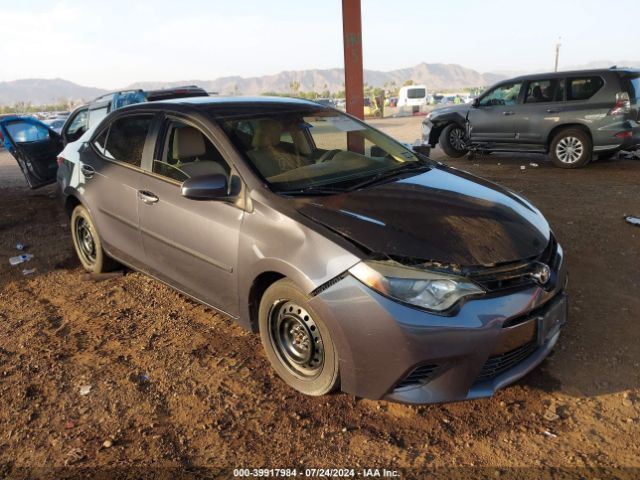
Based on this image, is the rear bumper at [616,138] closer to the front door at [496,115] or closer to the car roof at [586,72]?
the car roof at [586,72]

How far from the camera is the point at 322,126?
4055mm

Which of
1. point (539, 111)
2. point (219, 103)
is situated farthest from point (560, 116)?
point (219, 103)

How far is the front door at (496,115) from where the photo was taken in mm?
10375

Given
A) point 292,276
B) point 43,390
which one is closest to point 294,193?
point 292,276

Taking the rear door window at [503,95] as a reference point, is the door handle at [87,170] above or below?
below

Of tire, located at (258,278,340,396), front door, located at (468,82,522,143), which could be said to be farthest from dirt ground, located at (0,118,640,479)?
front door, located at (468,82,522,143)

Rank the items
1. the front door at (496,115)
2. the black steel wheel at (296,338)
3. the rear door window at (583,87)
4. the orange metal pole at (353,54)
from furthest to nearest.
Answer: the front door at (496,115) < the orange metal pole at (353,54) < the rear door window at (583,87) < the black steel wheel at (296,338)

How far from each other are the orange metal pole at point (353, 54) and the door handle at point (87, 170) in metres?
5.98

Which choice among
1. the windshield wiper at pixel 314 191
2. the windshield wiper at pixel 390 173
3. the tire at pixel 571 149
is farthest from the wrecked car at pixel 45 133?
the tire at pixel 571 149

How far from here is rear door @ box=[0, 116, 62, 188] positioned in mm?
7879

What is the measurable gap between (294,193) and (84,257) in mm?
2897

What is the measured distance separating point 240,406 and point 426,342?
115 centimetres

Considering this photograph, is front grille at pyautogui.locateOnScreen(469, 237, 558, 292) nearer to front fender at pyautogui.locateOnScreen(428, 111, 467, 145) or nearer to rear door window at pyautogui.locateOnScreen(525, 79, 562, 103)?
rear door window at pyautogui.locateOnScreen(525, 79, 562, 103)

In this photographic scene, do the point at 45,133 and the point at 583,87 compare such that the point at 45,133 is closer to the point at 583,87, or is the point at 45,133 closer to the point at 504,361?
the point at 504,361
